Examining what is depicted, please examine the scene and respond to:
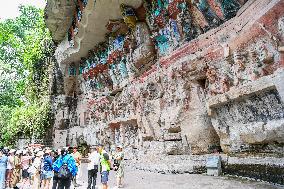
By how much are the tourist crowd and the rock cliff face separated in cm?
222

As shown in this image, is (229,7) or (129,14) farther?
(129,14)

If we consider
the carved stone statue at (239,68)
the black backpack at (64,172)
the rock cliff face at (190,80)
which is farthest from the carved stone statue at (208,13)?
the black backpack at (64,172)

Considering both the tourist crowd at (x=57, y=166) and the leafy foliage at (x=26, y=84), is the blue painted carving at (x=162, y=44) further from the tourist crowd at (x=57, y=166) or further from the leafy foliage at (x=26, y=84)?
the leafy foliage at (x=26, y=84)

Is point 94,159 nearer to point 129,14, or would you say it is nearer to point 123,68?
point 129,14

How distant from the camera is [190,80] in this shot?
710 centimetres

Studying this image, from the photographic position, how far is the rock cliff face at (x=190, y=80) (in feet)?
16.3

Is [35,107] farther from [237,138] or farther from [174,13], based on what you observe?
[237,138]

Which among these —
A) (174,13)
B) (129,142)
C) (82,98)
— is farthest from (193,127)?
(82,98)

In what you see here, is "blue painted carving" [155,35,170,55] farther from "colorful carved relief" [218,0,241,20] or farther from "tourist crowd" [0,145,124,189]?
"tourist crowd" [0,145,124,189]

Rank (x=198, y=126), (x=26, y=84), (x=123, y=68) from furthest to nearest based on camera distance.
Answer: (x=26, y=84) → (x=123, y=68) → (x=198, y=126)

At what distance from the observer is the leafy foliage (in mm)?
15945

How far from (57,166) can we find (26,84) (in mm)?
15381

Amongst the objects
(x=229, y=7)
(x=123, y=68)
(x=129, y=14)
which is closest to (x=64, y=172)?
(x=229, y=7)

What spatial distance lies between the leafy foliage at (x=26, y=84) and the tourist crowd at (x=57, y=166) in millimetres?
8848
